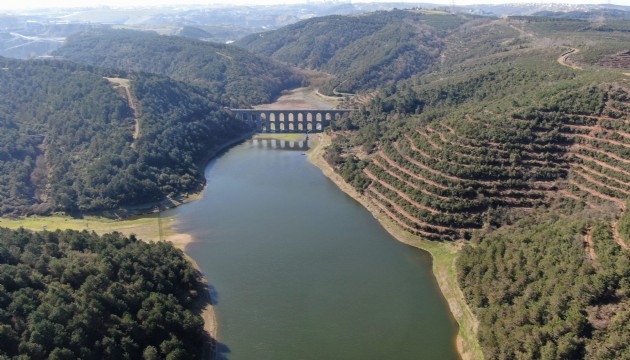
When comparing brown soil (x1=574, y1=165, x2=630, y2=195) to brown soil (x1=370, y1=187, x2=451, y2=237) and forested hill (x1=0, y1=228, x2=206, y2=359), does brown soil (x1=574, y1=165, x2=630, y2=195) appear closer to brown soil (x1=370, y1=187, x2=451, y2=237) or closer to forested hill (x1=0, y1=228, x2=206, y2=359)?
brown soil (x1=370, y1=187, x2=451, y2=237)

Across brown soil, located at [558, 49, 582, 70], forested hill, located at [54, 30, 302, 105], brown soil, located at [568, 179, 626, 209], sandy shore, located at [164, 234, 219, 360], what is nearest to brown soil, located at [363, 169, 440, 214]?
brown soil, located at [568, 179, 626, 209]

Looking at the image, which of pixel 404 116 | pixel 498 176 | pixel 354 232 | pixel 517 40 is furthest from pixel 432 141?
pixel 517 40

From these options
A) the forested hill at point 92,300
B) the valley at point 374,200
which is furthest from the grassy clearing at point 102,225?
the forested hill at point 92,300

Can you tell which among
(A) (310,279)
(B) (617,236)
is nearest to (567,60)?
(B) (617,236)

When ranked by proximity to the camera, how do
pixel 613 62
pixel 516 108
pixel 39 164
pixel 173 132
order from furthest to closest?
1. pixel 173 132
2. pixel 613 62
3. pixel 39 164
4. pixel 516 108

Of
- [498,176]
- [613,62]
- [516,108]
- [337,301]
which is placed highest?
[613,62]

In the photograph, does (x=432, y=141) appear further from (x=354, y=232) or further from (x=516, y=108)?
(x=354, y=232)
